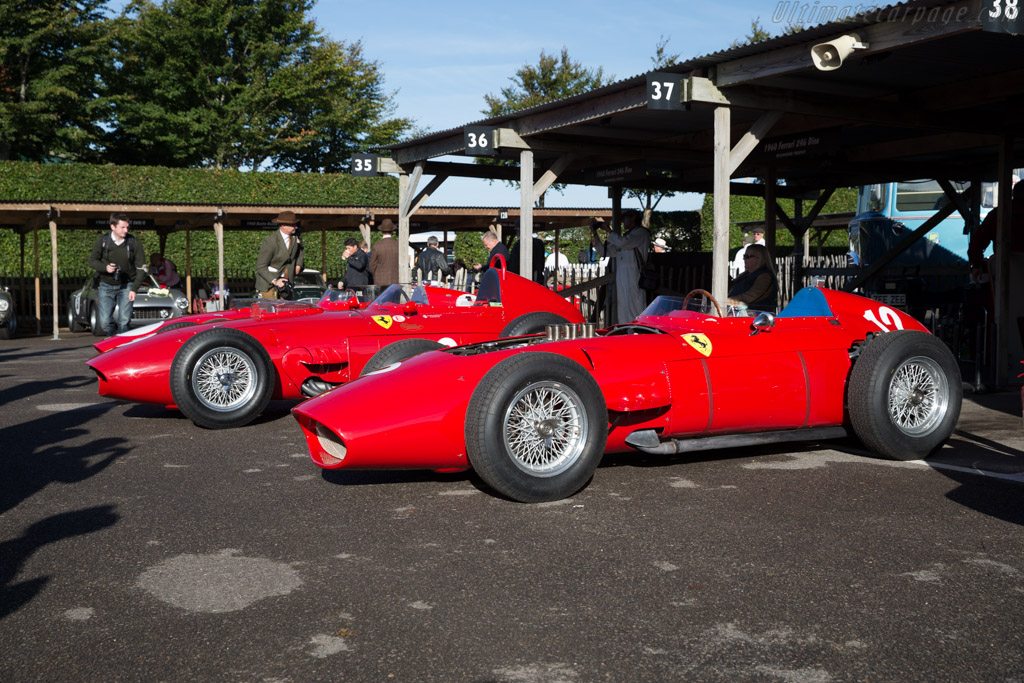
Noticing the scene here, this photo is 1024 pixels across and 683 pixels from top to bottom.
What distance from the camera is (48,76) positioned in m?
32.0

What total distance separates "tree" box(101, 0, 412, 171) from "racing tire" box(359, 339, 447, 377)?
105 ft

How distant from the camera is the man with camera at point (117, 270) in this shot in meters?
11.9

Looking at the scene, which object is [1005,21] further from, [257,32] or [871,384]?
[257,32]

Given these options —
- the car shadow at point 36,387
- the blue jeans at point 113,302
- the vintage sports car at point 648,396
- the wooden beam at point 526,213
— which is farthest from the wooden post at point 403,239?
the vintage sports car at point 648,396

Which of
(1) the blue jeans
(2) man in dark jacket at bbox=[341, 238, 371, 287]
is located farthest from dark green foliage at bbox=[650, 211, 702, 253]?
(1) the blue jeans

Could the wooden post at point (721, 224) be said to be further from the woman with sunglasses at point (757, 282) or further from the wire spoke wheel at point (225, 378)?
the wire spoke wheel at point (225, 378)

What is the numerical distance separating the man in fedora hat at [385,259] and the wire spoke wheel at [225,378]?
24.7 ft

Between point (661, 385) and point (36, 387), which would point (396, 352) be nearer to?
point (661, 385)

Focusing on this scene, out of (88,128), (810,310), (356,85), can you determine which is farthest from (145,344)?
(356,85)

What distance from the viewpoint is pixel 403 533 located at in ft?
13.6

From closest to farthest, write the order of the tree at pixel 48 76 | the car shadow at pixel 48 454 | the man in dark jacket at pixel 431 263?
the car shadow at pixel 48 454 → the man in dark jacket at pixel 431 263 → the tree at pixel 48 76

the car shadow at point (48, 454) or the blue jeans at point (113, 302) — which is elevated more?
the blue jeans at point (113, 302)

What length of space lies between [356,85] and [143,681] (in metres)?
42.9

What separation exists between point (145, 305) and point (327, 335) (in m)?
12.2
